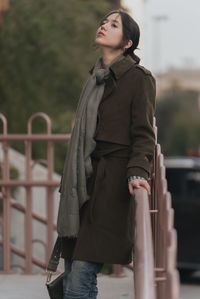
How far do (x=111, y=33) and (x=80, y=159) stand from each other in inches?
24.7

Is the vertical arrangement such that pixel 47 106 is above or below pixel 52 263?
above

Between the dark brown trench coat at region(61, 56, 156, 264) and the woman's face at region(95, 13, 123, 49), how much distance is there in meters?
0.10

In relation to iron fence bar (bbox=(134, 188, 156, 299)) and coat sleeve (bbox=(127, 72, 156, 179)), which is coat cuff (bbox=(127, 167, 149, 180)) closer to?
coat sleeve (bbox=(127, 72, 156, 179))

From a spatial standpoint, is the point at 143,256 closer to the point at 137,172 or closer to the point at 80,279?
the point at 137,172

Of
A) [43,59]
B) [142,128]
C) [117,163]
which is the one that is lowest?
[117,163]

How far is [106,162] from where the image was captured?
4.24 m

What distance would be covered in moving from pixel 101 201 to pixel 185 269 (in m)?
9.01

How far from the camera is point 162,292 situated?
3.59 m

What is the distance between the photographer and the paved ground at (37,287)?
18.9 feet

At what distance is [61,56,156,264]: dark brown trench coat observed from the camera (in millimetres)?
4145

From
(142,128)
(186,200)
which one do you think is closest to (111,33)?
(142,128)

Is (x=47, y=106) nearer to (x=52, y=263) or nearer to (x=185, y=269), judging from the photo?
(x=185, y=269)

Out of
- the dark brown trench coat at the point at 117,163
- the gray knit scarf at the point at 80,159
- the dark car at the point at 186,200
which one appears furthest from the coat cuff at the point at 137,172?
the dark car at the point at 186,200

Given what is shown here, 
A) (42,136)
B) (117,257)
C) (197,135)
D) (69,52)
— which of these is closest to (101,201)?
(117,257)
